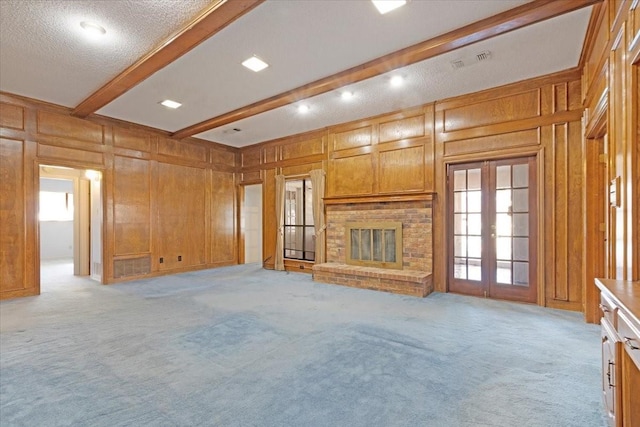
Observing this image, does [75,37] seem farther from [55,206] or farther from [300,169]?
[55,206]

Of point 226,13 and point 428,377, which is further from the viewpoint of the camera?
point 226,13

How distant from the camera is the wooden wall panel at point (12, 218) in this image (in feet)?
15.1

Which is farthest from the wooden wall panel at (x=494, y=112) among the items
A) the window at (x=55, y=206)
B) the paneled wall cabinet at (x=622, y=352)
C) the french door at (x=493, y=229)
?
the window at (x=55, y=206)

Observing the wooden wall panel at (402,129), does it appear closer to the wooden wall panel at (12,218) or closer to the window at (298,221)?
the window at (298,221)

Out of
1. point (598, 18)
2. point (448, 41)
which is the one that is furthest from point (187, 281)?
point (598, 18)

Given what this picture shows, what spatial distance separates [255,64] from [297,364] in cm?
333

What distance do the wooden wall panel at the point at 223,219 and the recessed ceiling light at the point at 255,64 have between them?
13.8 feet

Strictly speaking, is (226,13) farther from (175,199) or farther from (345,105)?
(175,199)

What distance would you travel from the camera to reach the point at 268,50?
3.42 m

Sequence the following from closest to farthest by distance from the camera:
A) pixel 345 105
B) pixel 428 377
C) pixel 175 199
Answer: pixel 428 377 → pixel 345 105 → pixel 175 199

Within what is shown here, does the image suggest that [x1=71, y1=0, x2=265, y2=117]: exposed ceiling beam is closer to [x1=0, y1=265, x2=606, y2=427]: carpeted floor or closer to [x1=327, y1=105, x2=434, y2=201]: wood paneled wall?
[x1=0, y1=265, x2=606, y2=427]: carpeted floor

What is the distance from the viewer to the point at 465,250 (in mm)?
4754

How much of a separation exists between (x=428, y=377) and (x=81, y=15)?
428 cm

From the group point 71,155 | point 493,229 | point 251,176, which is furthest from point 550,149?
point 71,155
